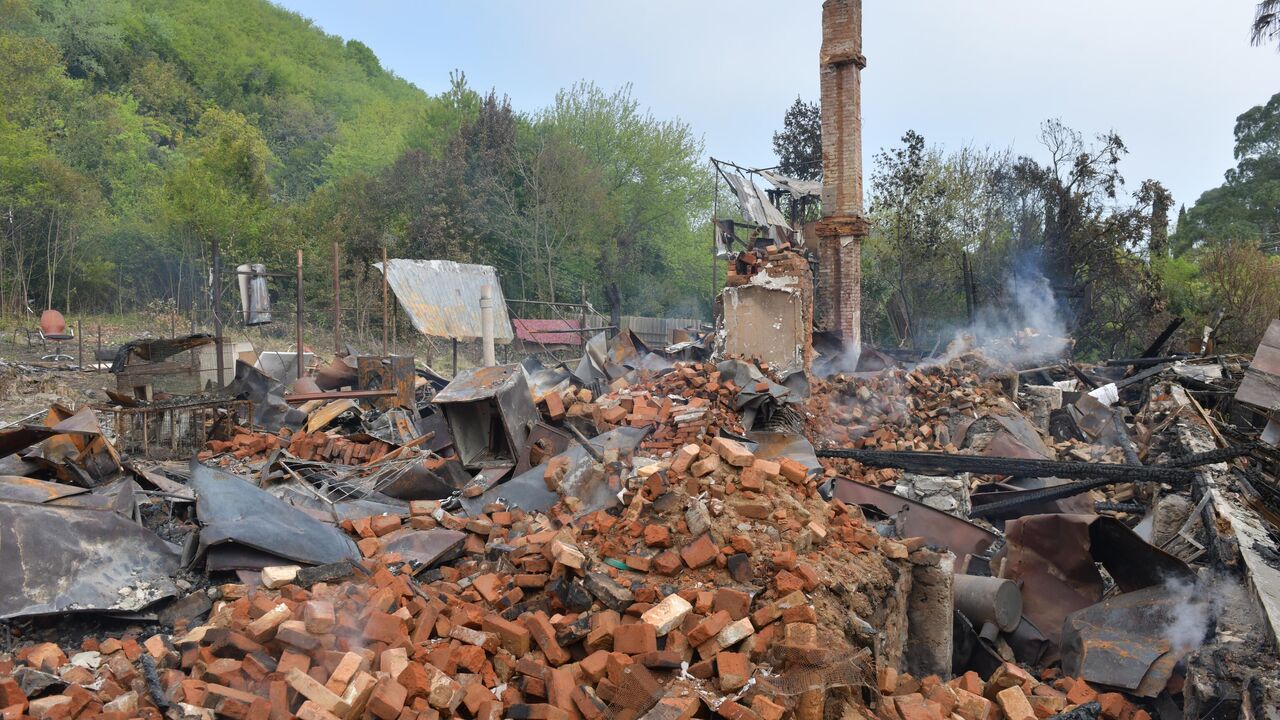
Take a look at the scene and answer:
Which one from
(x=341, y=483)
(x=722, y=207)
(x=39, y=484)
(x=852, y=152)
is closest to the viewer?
(x=39, y=484)

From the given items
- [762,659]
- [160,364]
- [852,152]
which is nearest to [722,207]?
[852,152]

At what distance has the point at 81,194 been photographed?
21016mm

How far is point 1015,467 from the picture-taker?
278 inches

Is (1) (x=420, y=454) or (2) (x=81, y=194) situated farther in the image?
(2) (x=81, y=194)

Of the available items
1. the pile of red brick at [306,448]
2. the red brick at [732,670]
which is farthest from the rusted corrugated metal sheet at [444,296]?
the red brick at [732,670]

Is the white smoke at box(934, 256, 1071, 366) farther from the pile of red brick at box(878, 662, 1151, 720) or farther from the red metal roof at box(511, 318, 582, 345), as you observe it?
the pile of red brick at box(878, 662, 1151, 720)

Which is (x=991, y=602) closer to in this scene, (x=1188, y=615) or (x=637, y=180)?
(x=1188, y=615)

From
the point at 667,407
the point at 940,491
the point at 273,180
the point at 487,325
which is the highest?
the point at 273,180

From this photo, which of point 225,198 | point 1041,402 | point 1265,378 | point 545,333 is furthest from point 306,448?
point 225,198

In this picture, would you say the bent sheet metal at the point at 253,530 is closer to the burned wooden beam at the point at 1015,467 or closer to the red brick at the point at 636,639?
the red brick at the point at 636,639

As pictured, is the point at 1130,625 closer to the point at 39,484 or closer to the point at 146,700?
the point at 146,700

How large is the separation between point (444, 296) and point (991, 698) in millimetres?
12896

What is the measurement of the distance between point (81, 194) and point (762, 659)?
78.9ft

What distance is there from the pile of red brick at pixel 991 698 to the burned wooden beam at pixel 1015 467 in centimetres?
269
